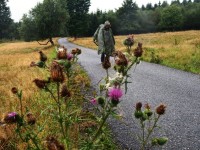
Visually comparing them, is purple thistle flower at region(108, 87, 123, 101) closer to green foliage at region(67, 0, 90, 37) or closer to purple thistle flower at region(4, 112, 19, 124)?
purple thistle flower at region(4, 112, 19, 124)

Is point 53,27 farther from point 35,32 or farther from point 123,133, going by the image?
point 123,133

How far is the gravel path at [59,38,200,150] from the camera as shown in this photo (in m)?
4.88

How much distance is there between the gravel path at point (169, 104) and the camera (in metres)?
4.88

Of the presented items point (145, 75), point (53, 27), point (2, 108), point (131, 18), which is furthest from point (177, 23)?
point (2, 108)

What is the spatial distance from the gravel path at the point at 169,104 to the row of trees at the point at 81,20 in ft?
122

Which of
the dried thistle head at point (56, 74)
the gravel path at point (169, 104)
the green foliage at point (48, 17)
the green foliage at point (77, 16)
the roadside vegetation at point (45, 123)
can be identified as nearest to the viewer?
the dried thistle head at point (56, 74)

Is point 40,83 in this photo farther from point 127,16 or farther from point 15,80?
point 127,16

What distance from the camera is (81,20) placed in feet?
211

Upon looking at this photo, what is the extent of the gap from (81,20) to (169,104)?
5823cm

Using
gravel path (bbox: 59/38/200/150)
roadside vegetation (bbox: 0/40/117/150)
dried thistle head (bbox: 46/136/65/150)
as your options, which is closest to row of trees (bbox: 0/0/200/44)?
gravel path (bbox: 59/38/200/150)

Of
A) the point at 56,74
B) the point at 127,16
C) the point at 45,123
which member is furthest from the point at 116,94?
the point at 127,16

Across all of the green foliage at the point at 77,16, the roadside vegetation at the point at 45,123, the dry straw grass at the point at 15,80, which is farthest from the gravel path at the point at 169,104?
the green foliage at the point at 77,16

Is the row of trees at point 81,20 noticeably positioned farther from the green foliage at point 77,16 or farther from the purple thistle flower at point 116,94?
the purple thistle flower at point 116,94

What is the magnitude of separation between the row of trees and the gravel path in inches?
1468
